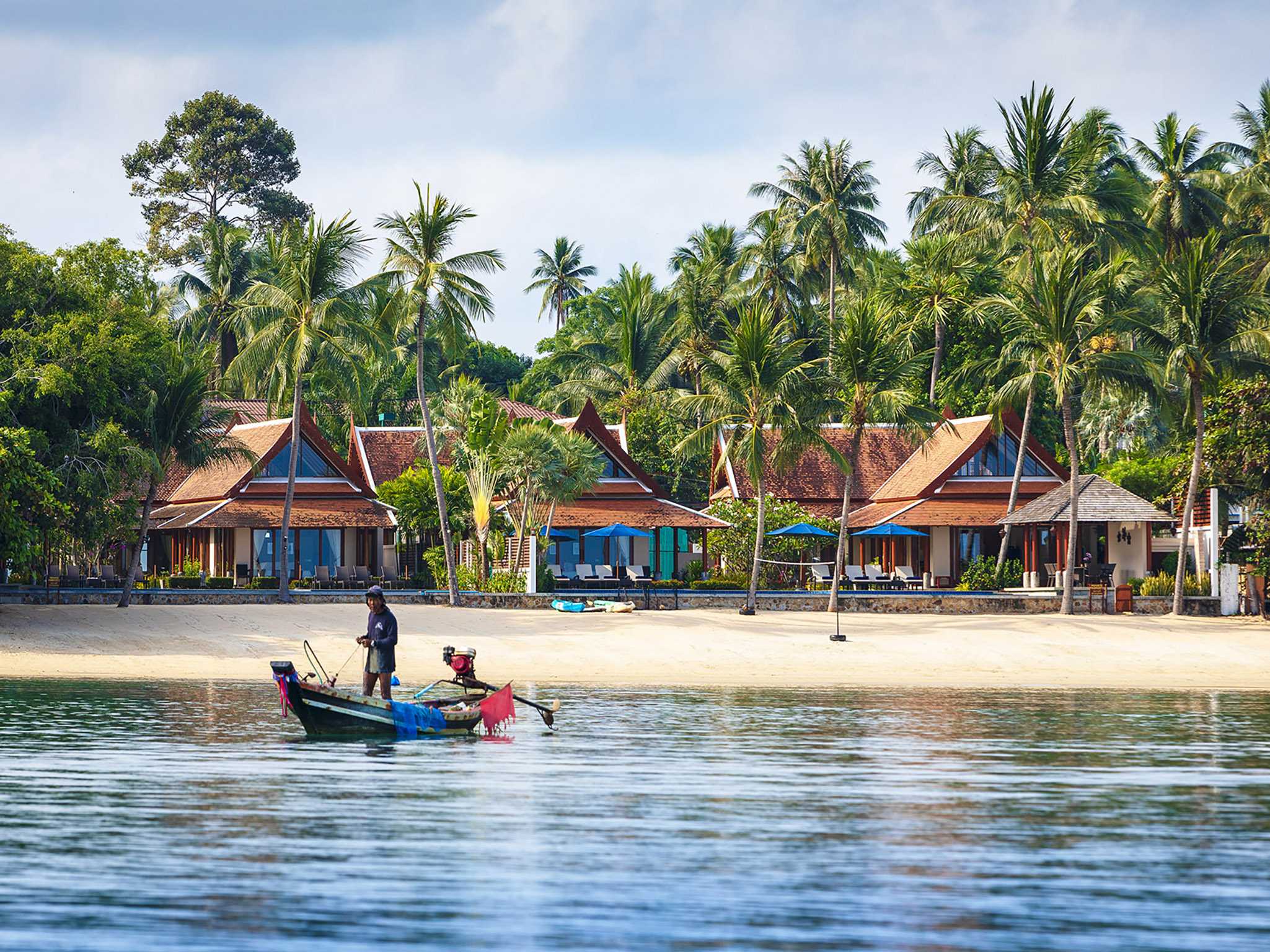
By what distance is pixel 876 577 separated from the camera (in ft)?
147

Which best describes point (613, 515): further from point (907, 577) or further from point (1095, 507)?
point (1095, 507)

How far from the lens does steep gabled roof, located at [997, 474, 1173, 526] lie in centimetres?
4088

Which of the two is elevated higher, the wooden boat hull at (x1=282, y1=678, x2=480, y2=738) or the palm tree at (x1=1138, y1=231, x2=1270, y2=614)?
the palm tree at (x1=1138, y1=231, x2=1270, y2=614)

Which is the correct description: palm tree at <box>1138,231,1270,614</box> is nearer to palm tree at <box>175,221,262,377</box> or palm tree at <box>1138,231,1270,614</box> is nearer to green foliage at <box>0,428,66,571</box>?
green foliage at <box>0,428,66,571</box>

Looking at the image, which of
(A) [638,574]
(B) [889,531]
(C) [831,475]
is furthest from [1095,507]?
(A) [638,574]

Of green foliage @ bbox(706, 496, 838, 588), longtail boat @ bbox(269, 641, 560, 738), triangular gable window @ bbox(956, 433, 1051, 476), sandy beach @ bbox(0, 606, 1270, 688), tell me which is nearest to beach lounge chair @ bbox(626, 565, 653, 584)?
green foliage @ bbox(706, 496, 838, 588)

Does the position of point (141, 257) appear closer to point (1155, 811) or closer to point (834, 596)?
point (834, 596)

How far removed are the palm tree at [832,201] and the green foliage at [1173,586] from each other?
24.6 meters

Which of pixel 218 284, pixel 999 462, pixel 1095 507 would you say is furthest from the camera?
pixel 218 284

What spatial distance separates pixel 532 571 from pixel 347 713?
20961 millimetres

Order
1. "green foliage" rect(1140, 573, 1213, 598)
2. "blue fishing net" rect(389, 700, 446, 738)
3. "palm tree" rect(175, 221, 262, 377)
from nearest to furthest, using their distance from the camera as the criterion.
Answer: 1. "blue fishing net" rect(389, 700, 446, 738)
2. "green foliage" rect(1140, 573, 1213, 598)
3. "palm tree" rect(175, 221, 262, 377)

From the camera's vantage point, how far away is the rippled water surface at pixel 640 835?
367 inches

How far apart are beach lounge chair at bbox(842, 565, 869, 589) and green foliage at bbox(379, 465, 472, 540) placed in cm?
1193

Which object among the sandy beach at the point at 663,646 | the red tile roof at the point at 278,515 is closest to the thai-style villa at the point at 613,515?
the red tile roof at the point at 278,515
